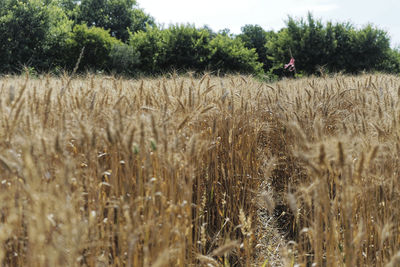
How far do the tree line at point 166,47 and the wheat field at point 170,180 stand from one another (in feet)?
37.2

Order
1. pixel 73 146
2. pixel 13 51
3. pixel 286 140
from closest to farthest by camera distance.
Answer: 1. pixel 73 146
2. pixel 286 140
3. pixel 13 51

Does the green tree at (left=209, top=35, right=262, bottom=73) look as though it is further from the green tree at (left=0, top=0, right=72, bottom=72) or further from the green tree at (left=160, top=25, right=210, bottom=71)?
the green tree at (left=0, top=0, right=72, bottom=72)

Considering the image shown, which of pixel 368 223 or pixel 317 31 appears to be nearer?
pixel 368 223

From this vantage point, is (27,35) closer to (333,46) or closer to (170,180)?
(333,46)

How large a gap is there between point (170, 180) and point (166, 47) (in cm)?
1379

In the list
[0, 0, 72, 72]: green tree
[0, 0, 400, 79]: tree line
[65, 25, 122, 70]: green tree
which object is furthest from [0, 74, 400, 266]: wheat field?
[65, 25, 122, 70]: green tree

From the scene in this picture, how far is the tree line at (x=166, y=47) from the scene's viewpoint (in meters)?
13.7

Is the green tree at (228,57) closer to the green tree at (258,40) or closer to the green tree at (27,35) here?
the green tree at (27,35)

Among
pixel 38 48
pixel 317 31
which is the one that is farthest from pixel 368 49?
pixel 38 48

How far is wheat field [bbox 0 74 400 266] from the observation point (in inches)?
43.0

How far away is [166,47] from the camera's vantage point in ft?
48.1

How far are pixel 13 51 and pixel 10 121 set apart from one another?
1427 cm

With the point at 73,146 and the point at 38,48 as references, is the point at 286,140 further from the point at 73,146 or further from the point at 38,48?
the point at 38,48

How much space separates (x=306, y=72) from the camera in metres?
16.2
